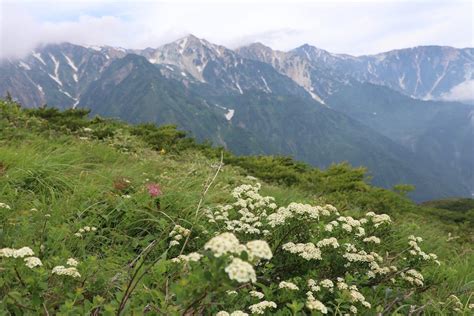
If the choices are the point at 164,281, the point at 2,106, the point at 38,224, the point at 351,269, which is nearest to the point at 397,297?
the point at 351,269

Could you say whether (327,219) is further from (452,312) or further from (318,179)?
(318,179)

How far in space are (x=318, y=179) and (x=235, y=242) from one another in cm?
1732

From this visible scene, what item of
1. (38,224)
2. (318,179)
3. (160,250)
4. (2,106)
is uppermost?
(2,106)

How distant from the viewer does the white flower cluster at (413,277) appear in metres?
3.75

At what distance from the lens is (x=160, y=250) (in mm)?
4430

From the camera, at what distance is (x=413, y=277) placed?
13.1ft

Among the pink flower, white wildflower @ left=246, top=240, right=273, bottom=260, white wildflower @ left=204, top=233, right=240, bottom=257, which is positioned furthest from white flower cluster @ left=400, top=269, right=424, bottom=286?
the pink flower

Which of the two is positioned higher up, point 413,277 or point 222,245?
point 222,245

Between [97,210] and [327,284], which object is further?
[97,210]

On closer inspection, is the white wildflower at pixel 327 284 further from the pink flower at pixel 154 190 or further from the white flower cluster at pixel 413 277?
the pink flower at pixel 154 190

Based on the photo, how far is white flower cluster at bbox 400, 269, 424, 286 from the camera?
3.75m

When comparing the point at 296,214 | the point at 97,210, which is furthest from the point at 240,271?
the point at 97,210

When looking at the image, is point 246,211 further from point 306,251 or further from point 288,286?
point 288,286

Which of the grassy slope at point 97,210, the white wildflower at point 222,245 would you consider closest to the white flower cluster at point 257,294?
the grassy slope at point 97,210
